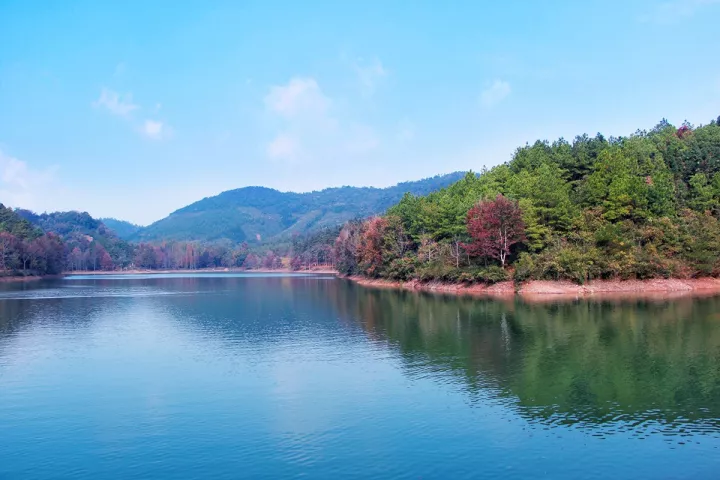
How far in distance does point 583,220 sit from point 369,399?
5874 cm

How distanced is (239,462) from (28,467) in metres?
6.29

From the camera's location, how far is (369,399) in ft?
75.9

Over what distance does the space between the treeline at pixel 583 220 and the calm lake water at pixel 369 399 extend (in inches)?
987

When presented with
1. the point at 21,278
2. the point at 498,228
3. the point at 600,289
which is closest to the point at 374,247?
the point at 498,228

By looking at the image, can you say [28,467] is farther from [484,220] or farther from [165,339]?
[484,220]

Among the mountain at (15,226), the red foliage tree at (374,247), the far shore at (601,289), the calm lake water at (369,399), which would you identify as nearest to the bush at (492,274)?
the far shore at (601,289)

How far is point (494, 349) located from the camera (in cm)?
3312

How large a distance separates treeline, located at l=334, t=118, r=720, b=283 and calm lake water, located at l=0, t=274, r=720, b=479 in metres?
25.1

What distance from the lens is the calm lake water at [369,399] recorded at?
16.6m

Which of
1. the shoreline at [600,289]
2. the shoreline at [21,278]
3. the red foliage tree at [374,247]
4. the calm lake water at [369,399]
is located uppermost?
the red foliage tree at [374,247]

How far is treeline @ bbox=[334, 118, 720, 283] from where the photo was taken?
68438 millimetres

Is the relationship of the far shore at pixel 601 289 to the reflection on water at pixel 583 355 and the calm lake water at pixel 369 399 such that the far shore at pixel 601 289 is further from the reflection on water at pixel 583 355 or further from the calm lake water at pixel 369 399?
the calm lake water at pixel 369 399

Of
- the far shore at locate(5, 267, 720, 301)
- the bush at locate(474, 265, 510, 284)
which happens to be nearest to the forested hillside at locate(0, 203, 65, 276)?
the far shore at locate(5, 267, 720, 301)

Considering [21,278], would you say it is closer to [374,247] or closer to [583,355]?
[374,247]
